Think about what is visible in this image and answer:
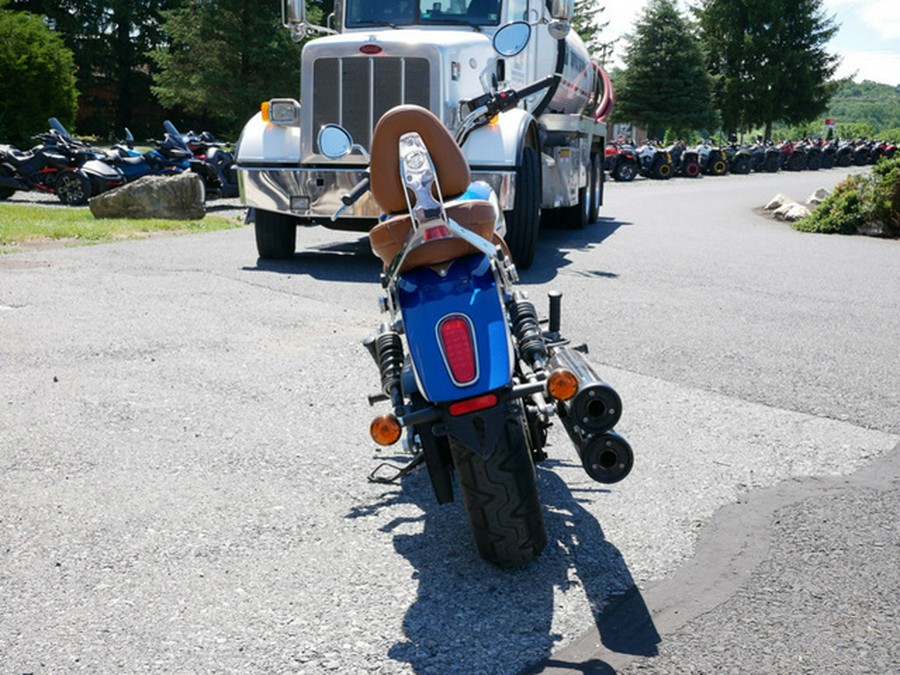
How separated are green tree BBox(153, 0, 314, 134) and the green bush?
23.5 meters

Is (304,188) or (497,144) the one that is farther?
(304,188)

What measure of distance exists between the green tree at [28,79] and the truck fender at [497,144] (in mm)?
20796

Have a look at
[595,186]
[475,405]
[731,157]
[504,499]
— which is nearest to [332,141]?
[475,405]

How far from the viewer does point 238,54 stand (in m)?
36.4

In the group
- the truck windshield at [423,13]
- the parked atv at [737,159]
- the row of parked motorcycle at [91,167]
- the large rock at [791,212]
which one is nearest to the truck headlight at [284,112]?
the truck windshield at [423,13]

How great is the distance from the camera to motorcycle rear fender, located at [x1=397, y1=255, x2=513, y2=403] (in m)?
3.14

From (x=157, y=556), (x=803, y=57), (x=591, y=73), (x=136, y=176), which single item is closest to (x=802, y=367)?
(x=157, y=556)

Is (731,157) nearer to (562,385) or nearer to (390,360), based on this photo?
(390,360)

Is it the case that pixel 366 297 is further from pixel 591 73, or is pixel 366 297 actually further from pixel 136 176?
pixel 136 176

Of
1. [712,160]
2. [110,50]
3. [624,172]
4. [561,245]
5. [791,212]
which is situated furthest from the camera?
[110,50]

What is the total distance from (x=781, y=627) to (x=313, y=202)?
7661 mm

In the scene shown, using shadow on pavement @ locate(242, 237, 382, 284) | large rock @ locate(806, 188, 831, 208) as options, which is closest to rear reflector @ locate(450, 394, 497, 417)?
shadow on pavement @ locate(242, 237, 382, 284)

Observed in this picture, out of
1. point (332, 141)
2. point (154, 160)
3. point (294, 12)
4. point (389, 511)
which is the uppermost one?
point (294, 12)

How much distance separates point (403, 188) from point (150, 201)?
40.5 ft
